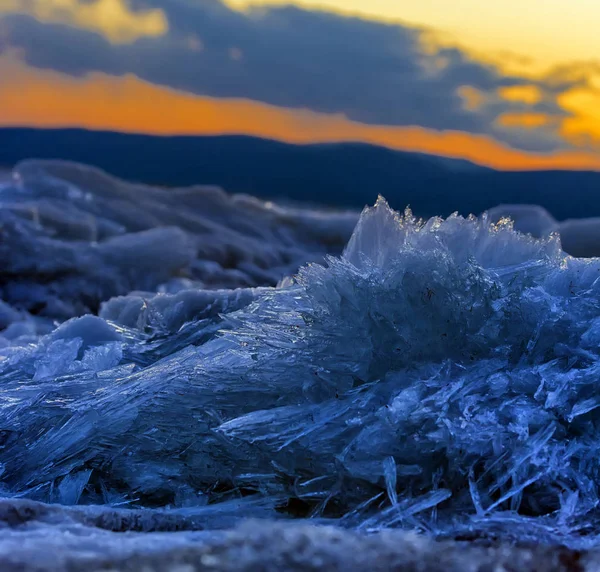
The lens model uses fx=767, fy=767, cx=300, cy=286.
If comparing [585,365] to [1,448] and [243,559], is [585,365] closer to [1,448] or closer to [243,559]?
[243,559]

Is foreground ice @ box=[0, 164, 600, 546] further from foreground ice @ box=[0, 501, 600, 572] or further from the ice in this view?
the ice

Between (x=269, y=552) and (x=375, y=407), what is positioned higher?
(x=375, y=407)

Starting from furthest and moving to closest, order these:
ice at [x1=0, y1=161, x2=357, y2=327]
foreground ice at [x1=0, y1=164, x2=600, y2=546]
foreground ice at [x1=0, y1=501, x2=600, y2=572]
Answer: ice at [x1=0, y1=161, x2=357, y2=327] < foreground ice at [x1=0, y1=164, x2=600, y2=546] < foreground ice at [x1=0, y1=501, x2=600, y2=572]

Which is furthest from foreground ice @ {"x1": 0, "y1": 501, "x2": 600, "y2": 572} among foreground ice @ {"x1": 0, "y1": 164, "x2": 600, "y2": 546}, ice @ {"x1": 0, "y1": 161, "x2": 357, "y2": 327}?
ice @ {"x1": 0, "y1": 161, "x2": 357, "y2": 327}

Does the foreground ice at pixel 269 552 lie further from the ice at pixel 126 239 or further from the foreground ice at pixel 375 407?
the ice at pixel 126 239

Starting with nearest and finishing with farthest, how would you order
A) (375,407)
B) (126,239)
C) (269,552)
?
1. (269,552)
2. (375,407)
3. (126,239)

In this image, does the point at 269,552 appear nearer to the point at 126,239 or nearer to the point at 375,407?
the point at 375,407

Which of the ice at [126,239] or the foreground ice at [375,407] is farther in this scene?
the ice at [126,239]

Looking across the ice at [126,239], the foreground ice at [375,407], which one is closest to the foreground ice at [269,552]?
the foreground ice at [375,407]

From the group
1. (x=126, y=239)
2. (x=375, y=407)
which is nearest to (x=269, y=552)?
(x=375, y=407)
